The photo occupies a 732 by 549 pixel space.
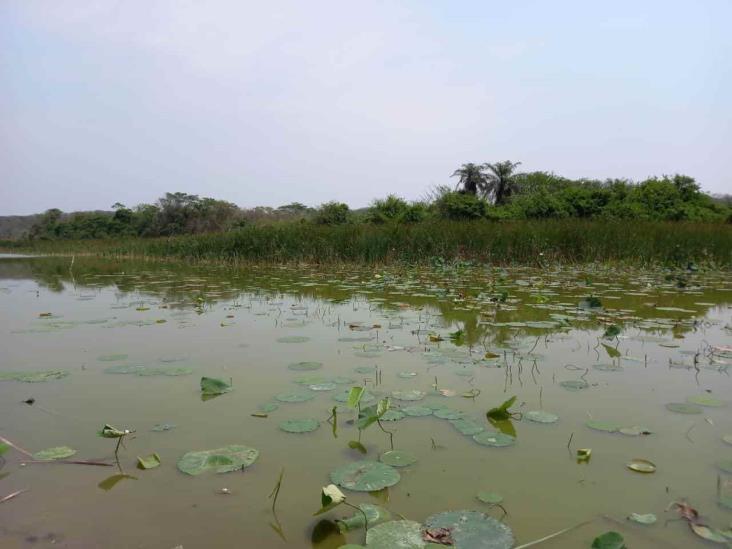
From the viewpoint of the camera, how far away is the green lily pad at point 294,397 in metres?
2.16

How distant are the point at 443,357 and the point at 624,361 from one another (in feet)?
3.21

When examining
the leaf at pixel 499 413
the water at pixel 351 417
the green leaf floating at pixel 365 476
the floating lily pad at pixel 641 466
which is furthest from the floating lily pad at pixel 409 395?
the floating lily pad at pixel 641 466

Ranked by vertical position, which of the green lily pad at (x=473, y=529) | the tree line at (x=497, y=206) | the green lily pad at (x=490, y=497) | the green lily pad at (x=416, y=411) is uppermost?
the tree line at (x=497, y=206)

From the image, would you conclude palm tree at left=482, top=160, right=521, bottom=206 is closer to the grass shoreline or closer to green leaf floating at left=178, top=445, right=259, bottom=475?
the grass shoreline

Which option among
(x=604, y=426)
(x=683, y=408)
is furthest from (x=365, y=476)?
(x=683, y=408)

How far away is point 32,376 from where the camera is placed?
99.3 inches

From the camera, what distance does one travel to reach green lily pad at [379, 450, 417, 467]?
1.55 m

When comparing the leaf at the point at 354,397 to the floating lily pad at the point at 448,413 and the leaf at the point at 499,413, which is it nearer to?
the floating lily pad at the point at 448,413

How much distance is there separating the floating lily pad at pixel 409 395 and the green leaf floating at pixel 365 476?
622mm

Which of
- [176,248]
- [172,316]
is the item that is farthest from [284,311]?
[176,248]

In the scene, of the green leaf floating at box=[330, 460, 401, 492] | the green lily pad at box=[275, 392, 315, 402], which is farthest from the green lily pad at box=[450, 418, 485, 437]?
the green lily pad at box=[275, 392, 315, 402]

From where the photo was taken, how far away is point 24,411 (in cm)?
207

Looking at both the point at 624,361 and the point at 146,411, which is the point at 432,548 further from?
the point at 624,361

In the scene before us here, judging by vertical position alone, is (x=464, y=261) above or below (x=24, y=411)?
above
